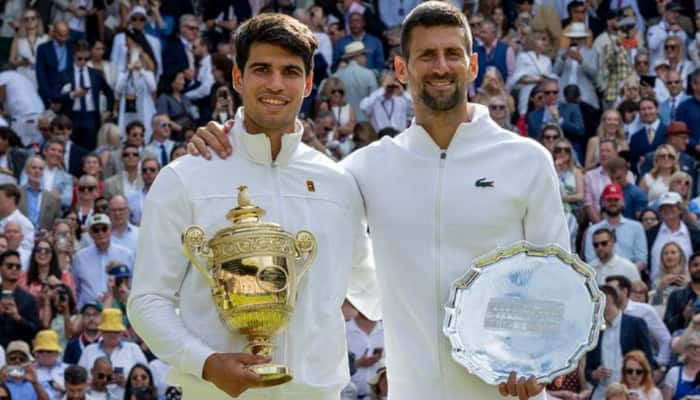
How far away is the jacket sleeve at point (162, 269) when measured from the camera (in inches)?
299

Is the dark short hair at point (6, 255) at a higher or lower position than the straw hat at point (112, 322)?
higher

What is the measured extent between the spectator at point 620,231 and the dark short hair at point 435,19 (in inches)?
367

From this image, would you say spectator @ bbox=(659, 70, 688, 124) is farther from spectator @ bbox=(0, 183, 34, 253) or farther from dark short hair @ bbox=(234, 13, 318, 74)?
dark short hair @ bbox=(234, 13, 318, 74)

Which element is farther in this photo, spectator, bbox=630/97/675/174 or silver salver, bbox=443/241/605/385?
spectator, bbox=630/97/675/174

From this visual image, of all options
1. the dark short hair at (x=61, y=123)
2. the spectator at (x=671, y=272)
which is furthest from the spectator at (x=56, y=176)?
the spectator at (x=671, y=272)

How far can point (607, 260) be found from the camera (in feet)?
55.6

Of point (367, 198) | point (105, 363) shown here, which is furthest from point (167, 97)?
point (367, 198)

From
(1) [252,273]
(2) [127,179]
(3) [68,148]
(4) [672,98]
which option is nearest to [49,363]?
(2) [127,179]

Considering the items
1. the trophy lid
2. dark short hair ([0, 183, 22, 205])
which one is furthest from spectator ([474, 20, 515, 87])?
the trophy lid

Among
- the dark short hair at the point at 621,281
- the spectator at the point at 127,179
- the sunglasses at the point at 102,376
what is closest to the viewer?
the sunglasses at the point at 102,376

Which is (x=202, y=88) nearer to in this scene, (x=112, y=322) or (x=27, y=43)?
(x=27, y=43)

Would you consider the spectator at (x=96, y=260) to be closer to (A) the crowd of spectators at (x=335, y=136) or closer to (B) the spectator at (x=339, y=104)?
(A) the crowd of spectators at (x=335, y=136)

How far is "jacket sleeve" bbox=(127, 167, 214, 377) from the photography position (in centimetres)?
758

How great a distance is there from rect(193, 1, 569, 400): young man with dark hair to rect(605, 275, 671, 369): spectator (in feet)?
24.8
